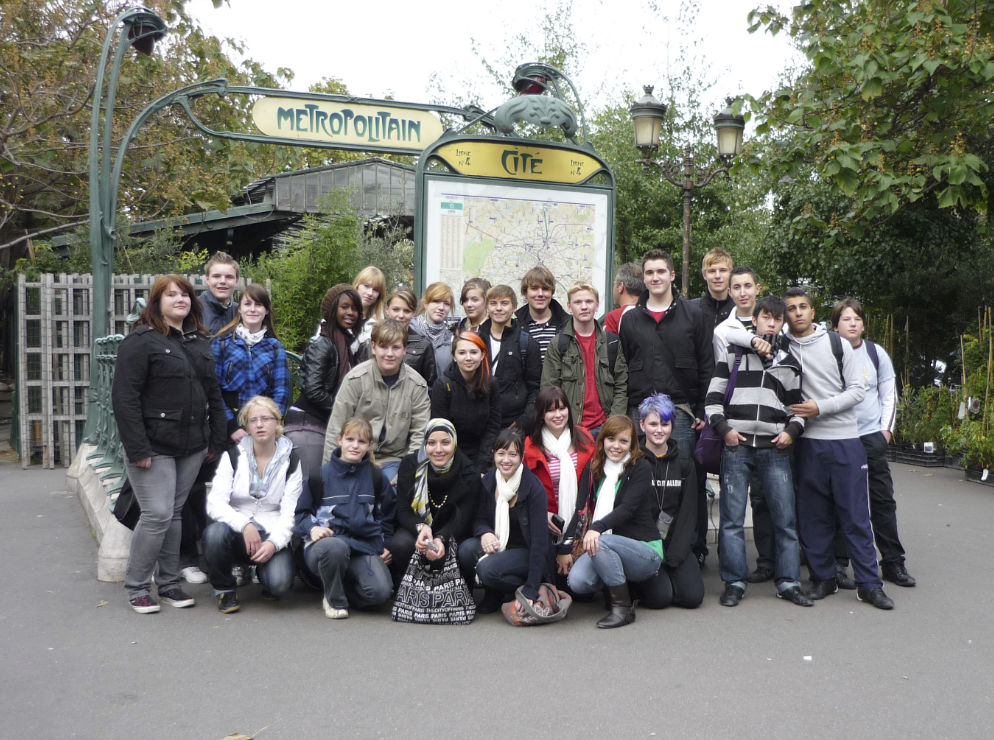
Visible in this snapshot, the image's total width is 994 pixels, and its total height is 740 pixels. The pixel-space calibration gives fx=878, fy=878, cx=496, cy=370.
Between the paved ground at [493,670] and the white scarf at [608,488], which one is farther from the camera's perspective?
the white scarf at [608,488]

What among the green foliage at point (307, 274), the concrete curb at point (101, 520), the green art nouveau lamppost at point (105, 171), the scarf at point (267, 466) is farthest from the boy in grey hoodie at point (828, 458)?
the green foliage at point (307, 274)

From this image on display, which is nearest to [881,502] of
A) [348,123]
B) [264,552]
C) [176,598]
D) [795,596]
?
[795,596]

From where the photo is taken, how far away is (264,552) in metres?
4.95

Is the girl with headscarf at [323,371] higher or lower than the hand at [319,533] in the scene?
higher

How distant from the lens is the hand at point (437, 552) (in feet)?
16.1

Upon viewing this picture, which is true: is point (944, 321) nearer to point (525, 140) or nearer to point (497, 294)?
point (525, 140)

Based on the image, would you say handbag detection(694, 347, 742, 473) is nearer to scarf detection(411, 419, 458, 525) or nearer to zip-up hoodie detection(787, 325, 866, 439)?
zip-up hoodie detection(787, 325, 866, 439)

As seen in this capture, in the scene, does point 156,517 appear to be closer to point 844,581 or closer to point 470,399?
point 470,399

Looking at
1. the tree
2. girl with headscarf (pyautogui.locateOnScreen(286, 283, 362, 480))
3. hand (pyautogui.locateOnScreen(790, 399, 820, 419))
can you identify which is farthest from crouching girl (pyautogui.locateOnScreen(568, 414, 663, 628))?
the tree

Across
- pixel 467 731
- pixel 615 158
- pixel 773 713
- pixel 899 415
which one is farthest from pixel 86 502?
pixel 615 158

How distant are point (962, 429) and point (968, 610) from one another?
19.8 feet

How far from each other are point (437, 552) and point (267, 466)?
3.79 ft

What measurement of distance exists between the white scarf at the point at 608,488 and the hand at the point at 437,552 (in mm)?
900

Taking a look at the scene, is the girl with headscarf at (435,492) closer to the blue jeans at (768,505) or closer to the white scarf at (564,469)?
the white scarf at (564,469)
